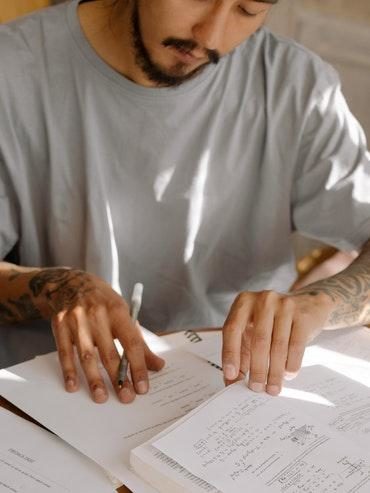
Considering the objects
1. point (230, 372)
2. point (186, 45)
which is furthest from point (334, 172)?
point (230, 372)

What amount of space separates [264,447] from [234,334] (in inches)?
7.8

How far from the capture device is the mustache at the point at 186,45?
125cm

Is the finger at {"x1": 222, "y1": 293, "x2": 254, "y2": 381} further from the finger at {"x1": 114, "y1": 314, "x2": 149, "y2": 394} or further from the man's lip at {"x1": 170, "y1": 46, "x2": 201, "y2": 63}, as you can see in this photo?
the man's lip at {"x1": 170, "y1": 46, "x2": 201, "y2": 63}

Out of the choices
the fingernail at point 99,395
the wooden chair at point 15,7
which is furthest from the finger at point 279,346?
the wooden chair at point 15,7

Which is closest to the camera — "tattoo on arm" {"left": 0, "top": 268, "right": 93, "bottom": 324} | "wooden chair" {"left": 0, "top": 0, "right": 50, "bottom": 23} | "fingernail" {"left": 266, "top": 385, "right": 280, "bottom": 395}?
"fingernail" {"left": 266, "top": 385, "right": 280, "bottom": 395}

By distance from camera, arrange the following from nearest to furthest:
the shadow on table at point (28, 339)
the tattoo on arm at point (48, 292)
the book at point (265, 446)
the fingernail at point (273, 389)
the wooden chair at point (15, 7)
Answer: the book at point (265, 446), the fingernail at point (273, 389), the tattoo on arm at point (48, 292), the shadow on table at point (28, 339), the wooden chair at point (15, 7)

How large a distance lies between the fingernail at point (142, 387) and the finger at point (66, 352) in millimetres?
83

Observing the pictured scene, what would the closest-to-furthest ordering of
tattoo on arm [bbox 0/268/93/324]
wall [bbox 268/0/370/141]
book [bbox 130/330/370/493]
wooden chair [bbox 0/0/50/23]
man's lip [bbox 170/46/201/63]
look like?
book [bbox 130/330/370/493]
tattoo on arm [bbox 0/268/93/324]
man's lip [bbox 170/46/201/63]
wooden chair [bbox 0/0/50/23]
wall [bbox 268/0/370/141]

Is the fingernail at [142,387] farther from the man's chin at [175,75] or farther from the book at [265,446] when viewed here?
the man's chin at [175,75]

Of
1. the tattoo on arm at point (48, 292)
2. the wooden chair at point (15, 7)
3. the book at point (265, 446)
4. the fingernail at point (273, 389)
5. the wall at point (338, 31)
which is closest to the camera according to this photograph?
the book at point (265, 446)

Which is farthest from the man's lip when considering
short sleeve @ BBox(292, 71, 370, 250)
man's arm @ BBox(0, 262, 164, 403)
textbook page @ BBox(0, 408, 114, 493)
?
textbook page @ BBox(0, 408, 114, 493)

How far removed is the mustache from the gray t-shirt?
0.41ft

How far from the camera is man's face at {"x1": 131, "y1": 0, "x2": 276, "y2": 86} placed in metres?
1.21

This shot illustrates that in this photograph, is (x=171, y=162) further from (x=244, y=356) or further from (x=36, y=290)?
(x=244, y=356)
